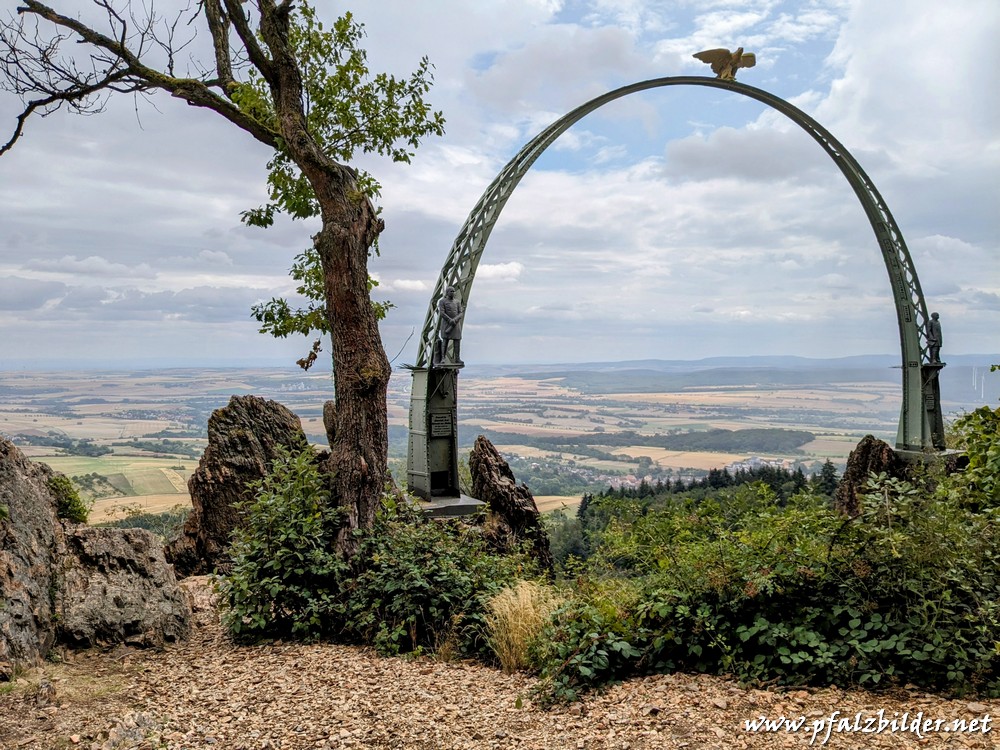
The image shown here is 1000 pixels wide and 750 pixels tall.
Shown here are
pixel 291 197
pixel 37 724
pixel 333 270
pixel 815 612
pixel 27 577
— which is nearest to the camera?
pixel 37 724

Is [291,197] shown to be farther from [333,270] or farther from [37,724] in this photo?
[37,724]

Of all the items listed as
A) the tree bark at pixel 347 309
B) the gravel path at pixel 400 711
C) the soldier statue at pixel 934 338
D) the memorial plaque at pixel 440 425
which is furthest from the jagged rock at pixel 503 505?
the soldier statue at pixel 934 338

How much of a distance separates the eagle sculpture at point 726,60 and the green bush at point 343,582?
7307 mm

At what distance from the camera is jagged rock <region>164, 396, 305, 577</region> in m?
8.12

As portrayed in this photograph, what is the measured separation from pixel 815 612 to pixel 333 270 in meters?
4.68

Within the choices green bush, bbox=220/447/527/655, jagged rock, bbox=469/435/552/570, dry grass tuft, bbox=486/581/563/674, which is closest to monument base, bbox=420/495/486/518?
jagged rock, bbox=469/435/552/570

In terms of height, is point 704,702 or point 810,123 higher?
point 810,123

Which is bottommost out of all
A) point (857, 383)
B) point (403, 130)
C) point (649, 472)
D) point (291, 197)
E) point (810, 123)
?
point (649, 472)

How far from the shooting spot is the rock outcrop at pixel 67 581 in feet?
16.2

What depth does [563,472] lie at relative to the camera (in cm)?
1719

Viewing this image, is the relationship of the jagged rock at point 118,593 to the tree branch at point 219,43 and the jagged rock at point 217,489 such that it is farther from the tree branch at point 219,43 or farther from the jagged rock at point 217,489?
the tree branch at point 219,43

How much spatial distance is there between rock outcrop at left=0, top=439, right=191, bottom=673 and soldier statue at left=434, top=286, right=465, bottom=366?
3.75m

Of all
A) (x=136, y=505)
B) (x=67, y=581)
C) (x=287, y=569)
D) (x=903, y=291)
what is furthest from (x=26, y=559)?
(x=903, y=291)

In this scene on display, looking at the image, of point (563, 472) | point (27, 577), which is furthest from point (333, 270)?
point (563, 472)
